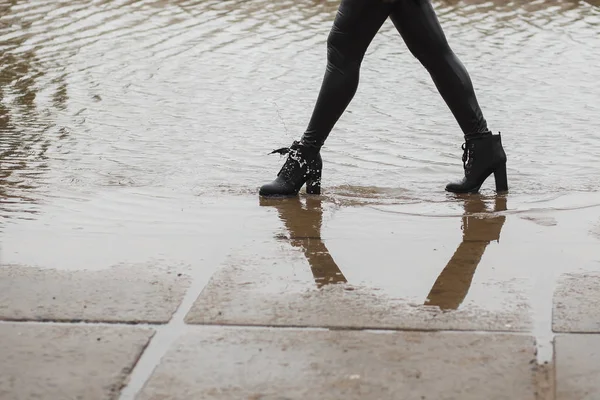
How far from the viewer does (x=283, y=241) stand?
379 centimetres

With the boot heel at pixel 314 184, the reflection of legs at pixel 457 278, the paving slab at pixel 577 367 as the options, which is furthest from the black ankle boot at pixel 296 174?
the paving slab at pixel 577 367

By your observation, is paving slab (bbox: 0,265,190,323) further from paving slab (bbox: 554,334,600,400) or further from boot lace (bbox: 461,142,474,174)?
boot lace (bbox: 461,142,474,174)

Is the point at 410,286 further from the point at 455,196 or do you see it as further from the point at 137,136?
the point at 137,136

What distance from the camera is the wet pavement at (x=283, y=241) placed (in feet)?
8.70

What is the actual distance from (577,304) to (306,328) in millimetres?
783

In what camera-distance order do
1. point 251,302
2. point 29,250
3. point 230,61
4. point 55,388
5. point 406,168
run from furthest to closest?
point 230,61 < point 406,168 < point 29,250 < point 251,302 < point 55,388

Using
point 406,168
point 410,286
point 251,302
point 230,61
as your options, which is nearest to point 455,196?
point 406,168

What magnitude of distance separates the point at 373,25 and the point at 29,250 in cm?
164

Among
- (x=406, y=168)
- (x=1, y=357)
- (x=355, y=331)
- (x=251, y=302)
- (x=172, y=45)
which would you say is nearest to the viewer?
(x=1, y=357)

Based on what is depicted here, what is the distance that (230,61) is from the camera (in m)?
8.19

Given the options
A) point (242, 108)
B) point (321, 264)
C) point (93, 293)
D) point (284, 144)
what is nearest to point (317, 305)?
point (321, 264)

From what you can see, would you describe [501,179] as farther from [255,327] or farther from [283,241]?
[255,327]

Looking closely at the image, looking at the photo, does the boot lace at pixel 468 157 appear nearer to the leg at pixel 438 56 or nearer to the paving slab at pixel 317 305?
the leg at pixel 438 56

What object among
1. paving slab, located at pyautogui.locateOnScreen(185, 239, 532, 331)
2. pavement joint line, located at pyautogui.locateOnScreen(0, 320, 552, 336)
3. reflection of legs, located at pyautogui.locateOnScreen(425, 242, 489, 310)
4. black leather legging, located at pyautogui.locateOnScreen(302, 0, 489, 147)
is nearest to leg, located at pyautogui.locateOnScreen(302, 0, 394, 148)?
black leather legging, located at pyautogui.locateOnScreen(302, 0, 489, 147)
